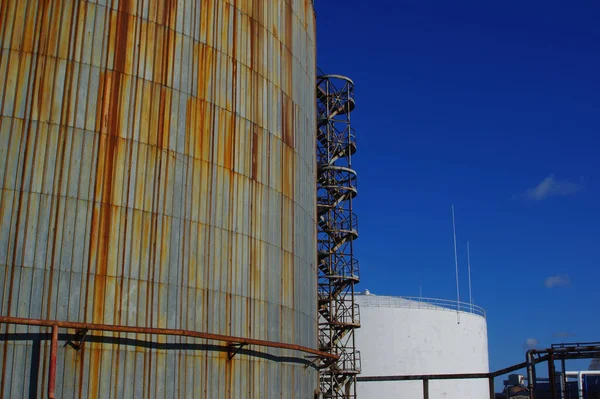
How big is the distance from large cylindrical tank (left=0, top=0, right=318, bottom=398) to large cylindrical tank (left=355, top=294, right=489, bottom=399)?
2055 centimetres

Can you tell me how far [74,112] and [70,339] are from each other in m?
4.34

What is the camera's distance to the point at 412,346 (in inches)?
1537

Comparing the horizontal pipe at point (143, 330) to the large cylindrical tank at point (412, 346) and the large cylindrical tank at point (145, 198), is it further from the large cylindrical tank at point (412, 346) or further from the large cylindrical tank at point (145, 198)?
the large cylindrical tank at point (412, 346)

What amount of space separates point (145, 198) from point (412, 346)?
2734cm

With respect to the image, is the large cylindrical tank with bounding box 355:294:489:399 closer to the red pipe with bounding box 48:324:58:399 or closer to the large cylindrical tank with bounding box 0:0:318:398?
the large cylindrical tank with bounding box 0:0:318:398

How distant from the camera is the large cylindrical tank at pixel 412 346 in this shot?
38469 millimetres

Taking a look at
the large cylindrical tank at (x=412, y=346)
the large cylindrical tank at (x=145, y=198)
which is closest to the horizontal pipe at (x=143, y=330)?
the large cylindrical tank at (x=145, y=198)

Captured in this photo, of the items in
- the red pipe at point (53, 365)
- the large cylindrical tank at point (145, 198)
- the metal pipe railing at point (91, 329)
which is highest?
the large cylindrical tank at point (145, 198)

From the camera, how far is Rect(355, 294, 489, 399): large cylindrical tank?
38469 millimetres

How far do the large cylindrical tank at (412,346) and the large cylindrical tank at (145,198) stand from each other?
2055 cm

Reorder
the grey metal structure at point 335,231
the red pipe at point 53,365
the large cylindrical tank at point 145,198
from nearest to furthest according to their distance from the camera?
the red pipe at point 53,365 < the large cylindrical tank at point 145,198 < the grey metal structure at point 335,231

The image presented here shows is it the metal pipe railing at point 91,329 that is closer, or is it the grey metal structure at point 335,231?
the metal pipe railing at point 91,329

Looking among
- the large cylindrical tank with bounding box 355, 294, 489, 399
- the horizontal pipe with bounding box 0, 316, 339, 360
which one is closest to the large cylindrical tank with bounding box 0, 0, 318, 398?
the horizontal pipe with bounding box 0, 316, 339, 360

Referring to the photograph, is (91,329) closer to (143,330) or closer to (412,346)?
(143,330)
